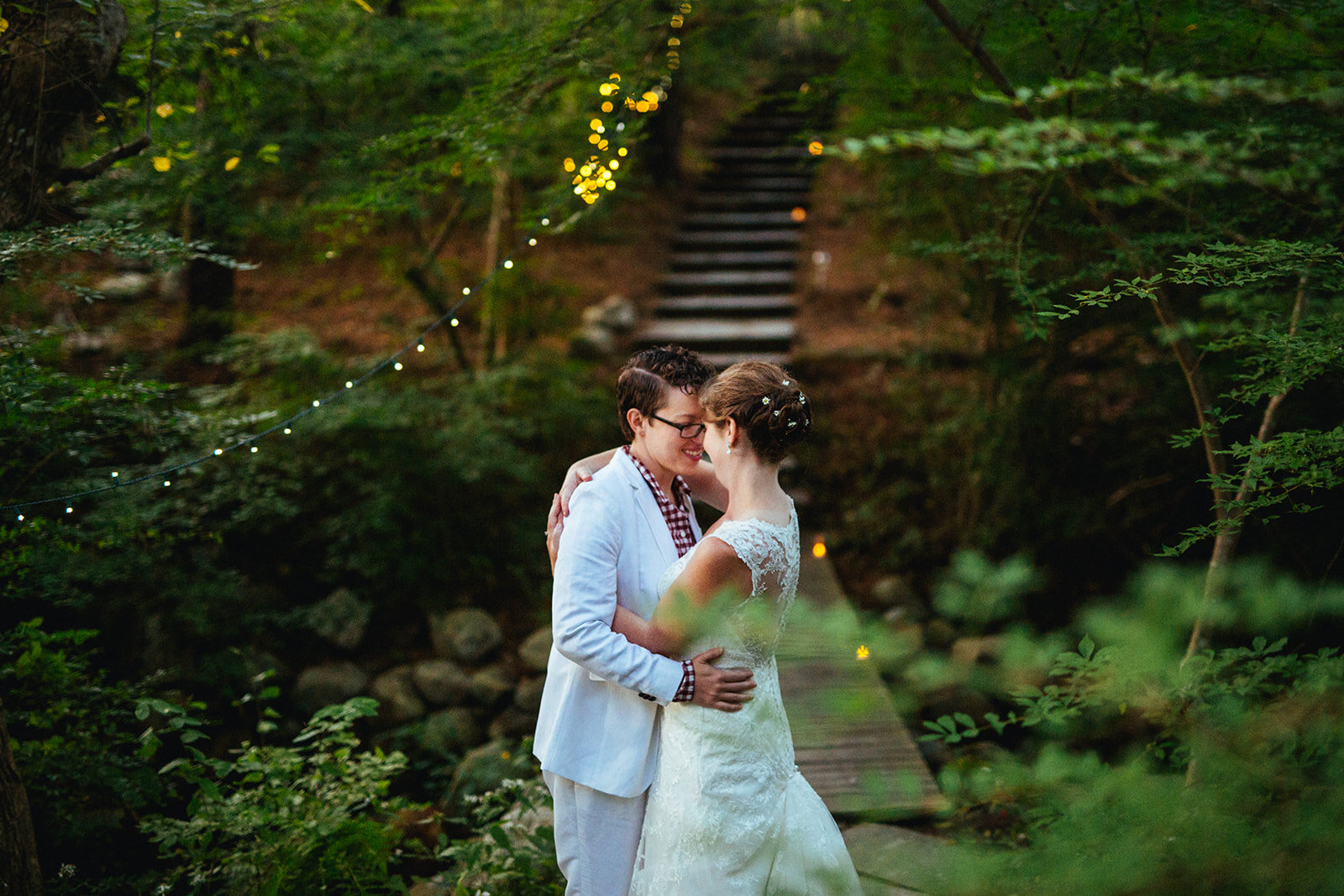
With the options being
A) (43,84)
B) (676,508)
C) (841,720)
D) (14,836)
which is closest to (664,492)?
(676,508)

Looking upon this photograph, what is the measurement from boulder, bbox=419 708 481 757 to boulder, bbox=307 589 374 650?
78cm

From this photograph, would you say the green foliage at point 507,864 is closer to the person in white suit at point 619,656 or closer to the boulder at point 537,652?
the person in white suit at point 619,656

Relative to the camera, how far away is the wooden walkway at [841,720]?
1263 mm

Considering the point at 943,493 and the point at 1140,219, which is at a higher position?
the point at 1140,219

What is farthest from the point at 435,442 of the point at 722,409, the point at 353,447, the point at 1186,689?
the point at 1186,689

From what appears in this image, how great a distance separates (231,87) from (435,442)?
2.30m

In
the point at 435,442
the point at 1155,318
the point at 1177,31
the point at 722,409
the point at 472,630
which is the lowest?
the point at 472,630

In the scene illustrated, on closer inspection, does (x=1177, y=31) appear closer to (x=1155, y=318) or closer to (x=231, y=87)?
(x=1155, y=318)

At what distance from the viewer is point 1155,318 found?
449cm

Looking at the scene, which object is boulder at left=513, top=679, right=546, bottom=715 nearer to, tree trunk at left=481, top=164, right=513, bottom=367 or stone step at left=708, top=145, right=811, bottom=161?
tree trunk at left=481, top=164, right=513, bottom=367

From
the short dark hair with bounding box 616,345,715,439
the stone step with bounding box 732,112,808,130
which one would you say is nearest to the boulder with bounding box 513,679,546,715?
the short dark hair with bounding box 616,345,715,439

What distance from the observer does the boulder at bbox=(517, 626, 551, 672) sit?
16.7 ft

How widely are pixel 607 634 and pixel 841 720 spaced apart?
0.87m

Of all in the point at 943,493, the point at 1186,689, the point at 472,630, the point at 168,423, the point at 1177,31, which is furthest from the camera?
the point at 943,493
